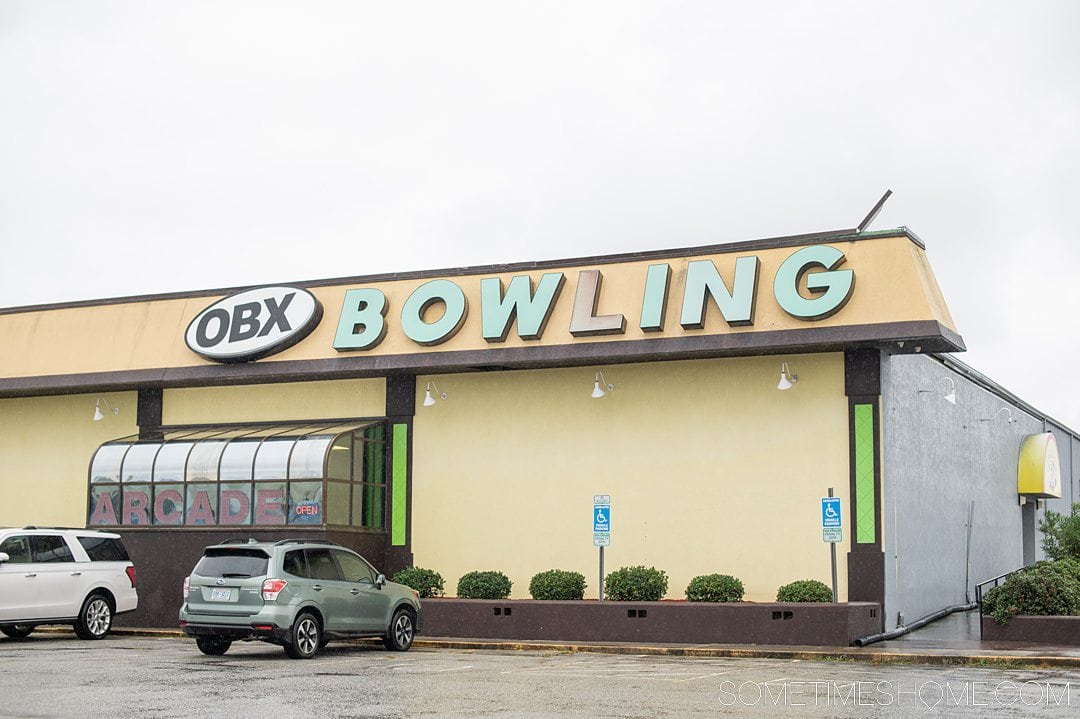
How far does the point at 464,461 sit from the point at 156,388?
8.30 meters

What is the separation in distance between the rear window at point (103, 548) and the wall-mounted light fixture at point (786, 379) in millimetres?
12816

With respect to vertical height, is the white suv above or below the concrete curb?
above

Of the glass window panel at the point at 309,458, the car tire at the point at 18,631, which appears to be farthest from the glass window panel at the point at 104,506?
the car tire at the point at 18,631

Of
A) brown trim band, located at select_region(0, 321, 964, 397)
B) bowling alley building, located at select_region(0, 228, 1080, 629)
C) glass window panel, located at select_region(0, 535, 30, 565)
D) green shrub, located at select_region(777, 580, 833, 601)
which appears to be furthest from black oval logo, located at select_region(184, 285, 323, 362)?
green shrub, located at select_region(777, 580, 833, 601)

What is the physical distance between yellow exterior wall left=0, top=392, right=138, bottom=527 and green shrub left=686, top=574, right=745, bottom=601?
48.7 feet

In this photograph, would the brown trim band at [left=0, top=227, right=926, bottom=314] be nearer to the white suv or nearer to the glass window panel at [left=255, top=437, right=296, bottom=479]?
the glass window panel at [left=255, top=437, right=296, bottom=479]

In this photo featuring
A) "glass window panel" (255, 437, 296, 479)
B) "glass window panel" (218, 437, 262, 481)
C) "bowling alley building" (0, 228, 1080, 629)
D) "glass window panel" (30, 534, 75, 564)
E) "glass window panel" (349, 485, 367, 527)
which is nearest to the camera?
"glass window panel" (30, 534, 75, 564)

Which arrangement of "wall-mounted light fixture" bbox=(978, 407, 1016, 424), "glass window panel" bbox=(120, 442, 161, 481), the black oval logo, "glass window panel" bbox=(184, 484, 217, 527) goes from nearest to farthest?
"glass window panel" bbox=(184, 484, 217, 527) < the black oval logo < "glass window panel" bbox=(120, 442, 161, 481) < "wall-mounted light fixture" bbox=(978, 407, 1016, 424)

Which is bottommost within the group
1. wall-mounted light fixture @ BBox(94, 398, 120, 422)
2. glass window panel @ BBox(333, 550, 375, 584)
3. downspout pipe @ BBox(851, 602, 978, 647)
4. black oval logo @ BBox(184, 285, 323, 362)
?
downspout pipe @ BBox(851, 602, 978, 647)

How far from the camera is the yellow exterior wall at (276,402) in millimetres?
28719

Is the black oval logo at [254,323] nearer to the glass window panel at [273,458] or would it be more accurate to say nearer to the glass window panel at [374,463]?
the glass window panel at [273,458]

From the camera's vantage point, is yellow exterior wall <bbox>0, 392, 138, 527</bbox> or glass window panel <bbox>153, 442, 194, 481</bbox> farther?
yellow exterior wall <bbox>0, 392, 138, 527</bbox>

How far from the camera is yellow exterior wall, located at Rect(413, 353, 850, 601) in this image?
80.1 feet

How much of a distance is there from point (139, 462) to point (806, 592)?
1502 cm
